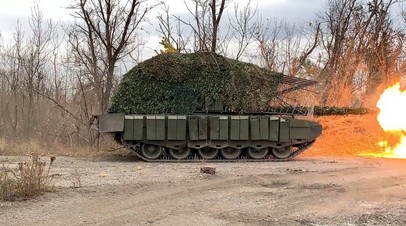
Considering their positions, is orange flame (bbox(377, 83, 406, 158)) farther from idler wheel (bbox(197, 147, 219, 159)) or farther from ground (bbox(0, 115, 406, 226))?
idler wheel (bbox(197, 147, 219, 159))

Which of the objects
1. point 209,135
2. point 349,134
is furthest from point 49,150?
point 349,134

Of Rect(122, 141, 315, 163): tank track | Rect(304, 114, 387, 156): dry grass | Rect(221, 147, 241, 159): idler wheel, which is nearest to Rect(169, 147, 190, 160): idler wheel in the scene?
Rect(122, 141, 315, 163): tank track

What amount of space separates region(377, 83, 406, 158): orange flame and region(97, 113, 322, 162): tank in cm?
450

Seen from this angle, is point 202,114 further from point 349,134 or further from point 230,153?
point 349,134

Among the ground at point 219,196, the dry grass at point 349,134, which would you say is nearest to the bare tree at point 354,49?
the dry grass at point 349,134

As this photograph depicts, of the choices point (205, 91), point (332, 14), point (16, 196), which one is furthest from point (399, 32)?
point (16, 196)

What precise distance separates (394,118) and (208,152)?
835 centimetres

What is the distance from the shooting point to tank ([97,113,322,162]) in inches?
695

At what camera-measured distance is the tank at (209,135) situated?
1764 cm

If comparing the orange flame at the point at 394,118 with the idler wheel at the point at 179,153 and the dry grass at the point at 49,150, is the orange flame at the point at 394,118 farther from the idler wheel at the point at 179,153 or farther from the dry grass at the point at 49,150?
the dry grass at the point at 49,150

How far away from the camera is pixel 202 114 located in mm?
18516

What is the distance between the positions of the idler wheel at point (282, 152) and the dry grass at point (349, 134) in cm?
511

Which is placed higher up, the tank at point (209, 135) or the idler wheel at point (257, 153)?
the tank at point (209, 135)

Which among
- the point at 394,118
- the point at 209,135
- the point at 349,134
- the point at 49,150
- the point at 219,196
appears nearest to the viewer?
the point at 219,196
